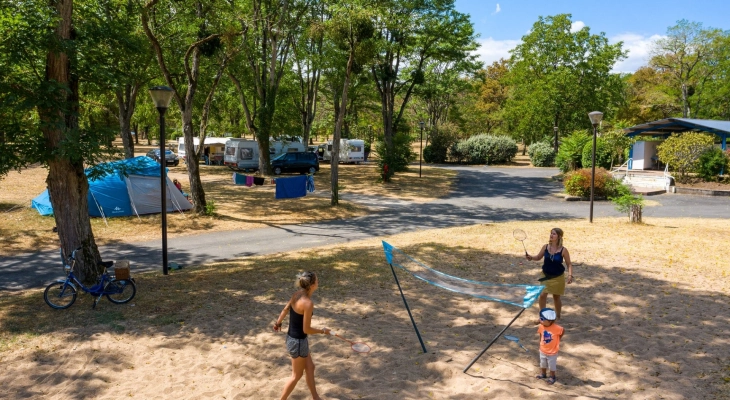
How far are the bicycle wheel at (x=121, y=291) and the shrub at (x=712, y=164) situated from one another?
1183 inches

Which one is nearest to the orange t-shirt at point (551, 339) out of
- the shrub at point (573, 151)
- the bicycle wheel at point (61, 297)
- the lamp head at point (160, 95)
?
the bicycle wheel at point (61, 297)

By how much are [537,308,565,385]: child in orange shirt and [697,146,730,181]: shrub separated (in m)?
27.7

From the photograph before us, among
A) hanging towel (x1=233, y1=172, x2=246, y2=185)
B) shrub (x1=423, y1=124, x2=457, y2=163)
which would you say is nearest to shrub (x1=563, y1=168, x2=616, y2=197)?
hanging towel (x1=233, y1=172, x2=246, y2=185)

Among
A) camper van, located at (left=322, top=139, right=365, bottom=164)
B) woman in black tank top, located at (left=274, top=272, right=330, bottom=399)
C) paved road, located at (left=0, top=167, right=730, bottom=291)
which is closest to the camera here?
woman in black tank top, located at (left=274, top=272, right=330, bottom=399)

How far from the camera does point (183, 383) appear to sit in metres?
5.79

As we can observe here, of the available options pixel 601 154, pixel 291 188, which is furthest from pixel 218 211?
pixel 601 154

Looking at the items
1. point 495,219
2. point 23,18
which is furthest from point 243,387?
point 495,219

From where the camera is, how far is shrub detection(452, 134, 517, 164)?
4775cm

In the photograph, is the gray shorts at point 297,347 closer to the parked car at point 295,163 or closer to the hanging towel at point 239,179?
the hanging towel at point 239,179

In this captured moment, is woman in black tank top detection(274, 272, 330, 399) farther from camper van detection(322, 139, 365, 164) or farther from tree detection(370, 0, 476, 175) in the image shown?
camper van detection(322, 139, 365, 164)

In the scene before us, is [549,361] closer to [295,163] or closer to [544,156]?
[295,163]

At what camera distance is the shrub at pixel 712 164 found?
27.3m

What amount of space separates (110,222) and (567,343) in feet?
52.8

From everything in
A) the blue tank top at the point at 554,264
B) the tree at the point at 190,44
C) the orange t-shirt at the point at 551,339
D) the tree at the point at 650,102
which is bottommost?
the orange t-shirt at the point at 551,339
